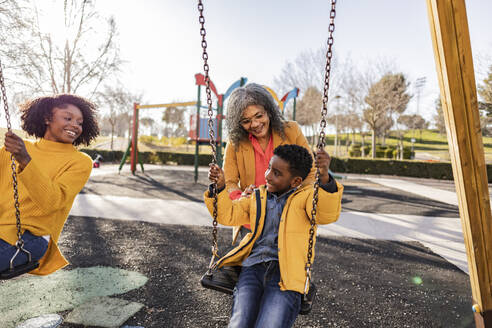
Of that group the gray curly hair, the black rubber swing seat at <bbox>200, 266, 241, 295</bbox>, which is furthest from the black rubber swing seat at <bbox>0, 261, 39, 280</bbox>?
the gray curly hair

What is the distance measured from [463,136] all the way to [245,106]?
1.31 m

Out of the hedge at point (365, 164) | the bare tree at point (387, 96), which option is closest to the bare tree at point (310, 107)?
the bare tree at point (387, 96)

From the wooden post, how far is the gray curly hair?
1021 millimetres

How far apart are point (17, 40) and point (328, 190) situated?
1042 cm

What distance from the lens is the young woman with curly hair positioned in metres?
1.62

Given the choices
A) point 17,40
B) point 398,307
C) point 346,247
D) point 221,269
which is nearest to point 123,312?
point 221,269

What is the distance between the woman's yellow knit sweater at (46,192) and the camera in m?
1.67

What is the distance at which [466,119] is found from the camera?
1.73m

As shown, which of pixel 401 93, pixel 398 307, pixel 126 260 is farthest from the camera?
pixel 401 93

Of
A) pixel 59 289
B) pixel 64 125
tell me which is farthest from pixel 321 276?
pixel 64 125

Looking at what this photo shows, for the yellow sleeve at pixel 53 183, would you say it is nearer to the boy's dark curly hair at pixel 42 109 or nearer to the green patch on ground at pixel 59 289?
the boy's dark curly hair at pixel 42 109

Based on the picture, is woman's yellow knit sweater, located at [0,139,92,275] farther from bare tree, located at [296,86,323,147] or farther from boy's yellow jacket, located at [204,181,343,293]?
bare tree, located at [296,86,323,147]

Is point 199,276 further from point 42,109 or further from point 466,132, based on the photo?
point 466,132

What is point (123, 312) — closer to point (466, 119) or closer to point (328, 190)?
point (328, 190)
